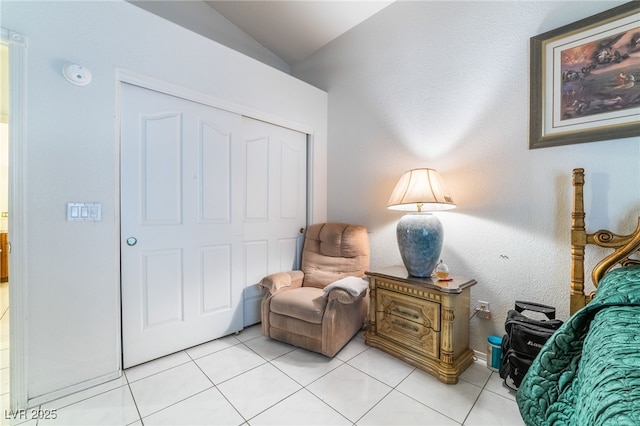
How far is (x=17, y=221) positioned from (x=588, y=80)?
340 cm

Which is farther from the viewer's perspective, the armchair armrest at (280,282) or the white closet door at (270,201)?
the white closet door at (270,201)

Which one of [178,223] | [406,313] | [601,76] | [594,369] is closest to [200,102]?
[178,223]

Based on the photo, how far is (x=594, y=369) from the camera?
0.71 metres

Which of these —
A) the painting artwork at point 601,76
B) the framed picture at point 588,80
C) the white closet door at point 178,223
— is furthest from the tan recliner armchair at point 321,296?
the painting artwork at point 601,76

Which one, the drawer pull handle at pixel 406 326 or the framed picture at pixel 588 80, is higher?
the framed picture at pixel 588 80

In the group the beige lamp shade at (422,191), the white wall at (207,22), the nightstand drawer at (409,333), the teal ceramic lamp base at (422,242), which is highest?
the white wall at (207,22)

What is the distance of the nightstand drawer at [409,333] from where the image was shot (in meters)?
1.77

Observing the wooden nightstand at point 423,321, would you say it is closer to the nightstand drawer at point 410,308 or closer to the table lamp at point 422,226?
the nightstand drawer at point 410,308

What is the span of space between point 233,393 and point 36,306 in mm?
1231

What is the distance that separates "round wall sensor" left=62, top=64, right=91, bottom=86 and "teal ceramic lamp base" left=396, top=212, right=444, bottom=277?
7.57 feet

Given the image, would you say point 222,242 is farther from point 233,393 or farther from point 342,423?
point 342,423

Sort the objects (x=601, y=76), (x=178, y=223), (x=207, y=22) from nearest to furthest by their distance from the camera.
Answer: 1. (x=601, y=76)
2. (x=178, y=223)
3. (x=207, y=22)

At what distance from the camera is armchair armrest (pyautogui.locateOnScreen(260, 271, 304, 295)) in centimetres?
225

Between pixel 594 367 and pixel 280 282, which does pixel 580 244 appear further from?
pixel 280 282
